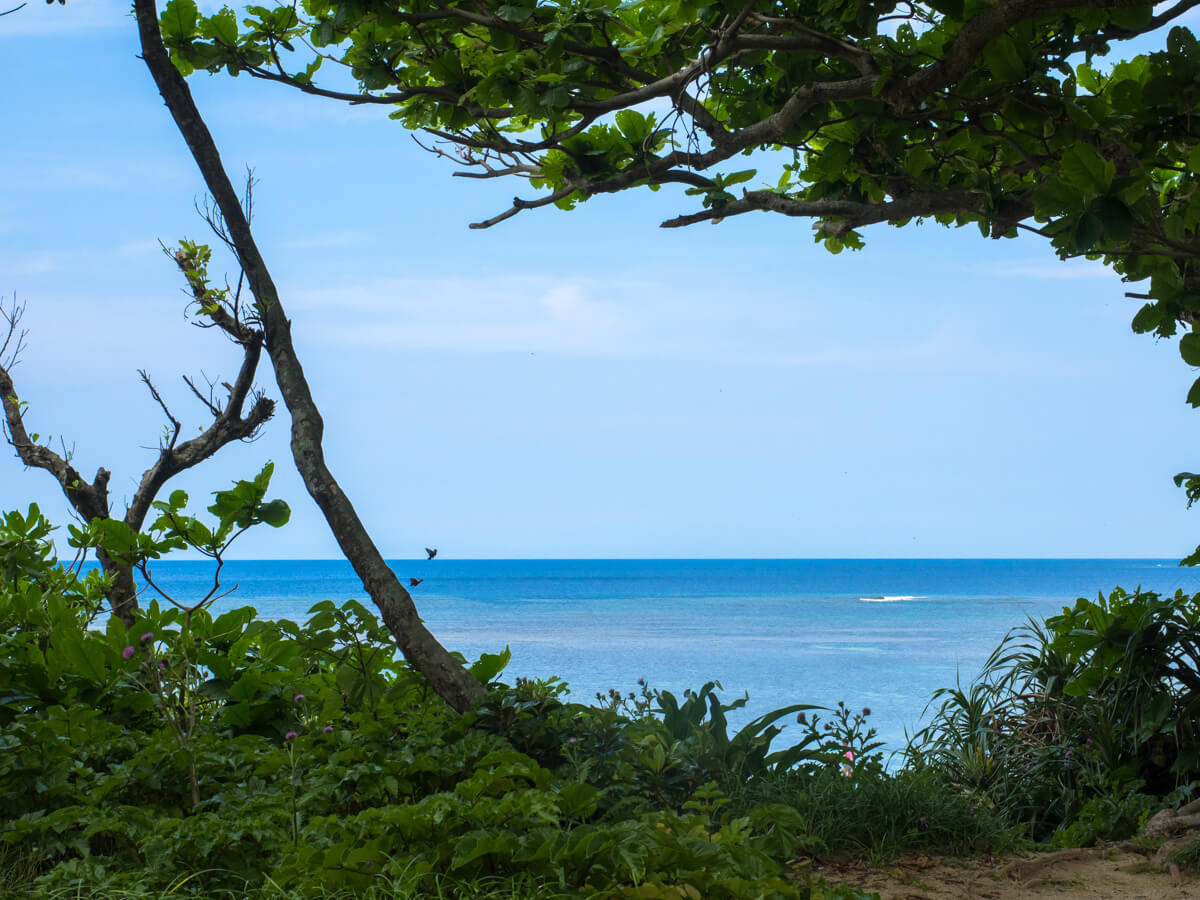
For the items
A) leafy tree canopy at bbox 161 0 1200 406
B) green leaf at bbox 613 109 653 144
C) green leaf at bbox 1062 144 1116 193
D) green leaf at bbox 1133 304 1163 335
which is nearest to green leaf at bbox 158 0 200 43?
leafy tree canopy at bbox 161 0 1200 406

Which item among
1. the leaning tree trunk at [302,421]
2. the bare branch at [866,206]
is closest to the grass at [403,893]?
the leaning tree trunk at [302,421]

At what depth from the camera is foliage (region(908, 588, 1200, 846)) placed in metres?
4.37

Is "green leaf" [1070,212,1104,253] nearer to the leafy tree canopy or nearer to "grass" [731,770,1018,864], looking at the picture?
the leafy tree canopy

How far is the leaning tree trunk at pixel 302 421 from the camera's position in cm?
356

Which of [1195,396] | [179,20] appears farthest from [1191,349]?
[179,20]

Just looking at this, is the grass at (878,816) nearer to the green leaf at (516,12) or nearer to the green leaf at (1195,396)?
the green leaf at (1195,396)

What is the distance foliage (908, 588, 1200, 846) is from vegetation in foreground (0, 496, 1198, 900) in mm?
15

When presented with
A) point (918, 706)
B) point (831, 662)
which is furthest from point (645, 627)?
point (918, 706)

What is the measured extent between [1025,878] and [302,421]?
11.0ft

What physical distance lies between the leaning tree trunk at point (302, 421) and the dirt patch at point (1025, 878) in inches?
63.9

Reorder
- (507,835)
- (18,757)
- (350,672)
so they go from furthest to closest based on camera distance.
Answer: (350,672), (18,757), (507,835)

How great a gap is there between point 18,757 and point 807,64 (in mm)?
3398

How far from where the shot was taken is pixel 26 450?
6.77m

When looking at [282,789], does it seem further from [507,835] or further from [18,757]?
[507,835]
